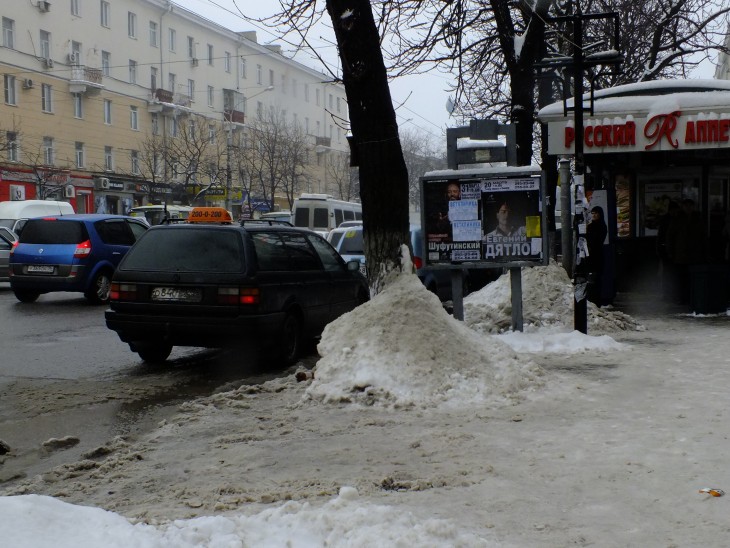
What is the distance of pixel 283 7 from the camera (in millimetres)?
10516

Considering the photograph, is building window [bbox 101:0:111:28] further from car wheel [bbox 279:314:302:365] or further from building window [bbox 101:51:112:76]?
car wheel [bbox 279:314:302:365]

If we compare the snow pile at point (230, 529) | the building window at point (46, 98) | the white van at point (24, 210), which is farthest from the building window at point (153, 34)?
the snow pile at point (230, 529)

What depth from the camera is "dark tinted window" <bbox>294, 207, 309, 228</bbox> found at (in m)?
33.6

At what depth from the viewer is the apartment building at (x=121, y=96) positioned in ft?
136

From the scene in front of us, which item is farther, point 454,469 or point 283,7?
point 283,7

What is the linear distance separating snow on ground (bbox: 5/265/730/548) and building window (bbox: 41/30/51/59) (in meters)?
39.6

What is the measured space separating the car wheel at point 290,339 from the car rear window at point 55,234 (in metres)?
8.81

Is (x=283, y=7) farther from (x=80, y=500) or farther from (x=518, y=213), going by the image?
(x=80, y=500)

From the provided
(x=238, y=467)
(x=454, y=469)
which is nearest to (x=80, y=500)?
(x=238, y=467)

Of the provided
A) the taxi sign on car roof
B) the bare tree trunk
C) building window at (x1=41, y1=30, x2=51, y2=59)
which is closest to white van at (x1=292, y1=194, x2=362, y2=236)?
building window at (x1=41, y1=30, x2=51, y2=59)

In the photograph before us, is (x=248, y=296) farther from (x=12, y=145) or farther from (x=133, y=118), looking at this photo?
(x=133, y=118)

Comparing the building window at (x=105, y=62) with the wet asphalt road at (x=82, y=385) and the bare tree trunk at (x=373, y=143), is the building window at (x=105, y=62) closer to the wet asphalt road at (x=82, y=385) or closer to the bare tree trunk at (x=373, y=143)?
the wet asphalt road at (x=82, y=385)

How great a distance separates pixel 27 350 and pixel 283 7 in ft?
17.2

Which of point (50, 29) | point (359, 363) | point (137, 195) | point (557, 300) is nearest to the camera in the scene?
point (359, 363)
